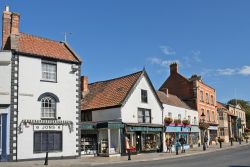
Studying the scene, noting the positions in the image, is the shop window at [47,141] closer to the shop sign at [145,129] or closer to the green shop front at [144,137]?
the green shop front at [144,137]

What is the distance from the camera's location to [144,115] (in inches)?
1523

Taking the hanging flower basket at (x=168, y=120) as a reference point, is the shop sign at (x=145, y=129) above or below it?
below

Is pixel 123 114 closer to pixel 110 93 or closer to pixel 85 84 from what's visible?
pixel 110 93

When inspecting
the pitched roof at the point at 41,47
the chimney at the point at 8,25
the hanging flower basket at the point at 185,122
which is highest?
the chimney at the point at 8,25

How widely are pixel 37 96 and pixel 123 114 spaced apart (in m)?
10.0

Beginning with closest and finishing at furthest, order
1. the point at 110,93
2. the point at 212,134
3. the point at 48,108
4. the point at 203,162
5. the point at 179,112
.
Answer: the point at 203,162 < the point at 48,108 < the point at 110,93 < the point at 179,112 < the point at 212,134

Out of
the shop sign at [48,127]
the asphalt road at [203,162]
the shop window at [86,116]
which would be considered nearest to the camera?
the asphalt road at [203,162]

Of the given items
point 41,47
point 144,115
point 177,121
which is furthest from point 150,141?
point 41,47

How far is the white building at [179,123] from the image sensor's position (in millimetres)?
43075

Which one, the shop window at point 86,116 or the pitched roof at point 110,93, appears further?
the shop window at point 86,116

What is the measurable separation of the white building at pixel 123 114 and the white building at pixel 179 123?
6.86 feet

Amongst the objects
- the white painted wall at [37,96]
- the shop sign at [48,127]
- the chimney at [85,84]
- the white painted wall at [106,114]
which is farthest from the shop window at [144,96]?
the shop sign at [48,127]

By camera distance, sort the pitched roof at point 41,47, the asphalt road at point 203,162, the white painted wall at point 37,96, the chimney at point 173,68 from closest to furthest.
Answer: the asphalt road at point 203,162 → the white painted wall at point 37,96 → the pitched roof at point 41,47 → the chimney at point 173,68

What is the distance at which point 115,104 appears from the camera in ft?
116
